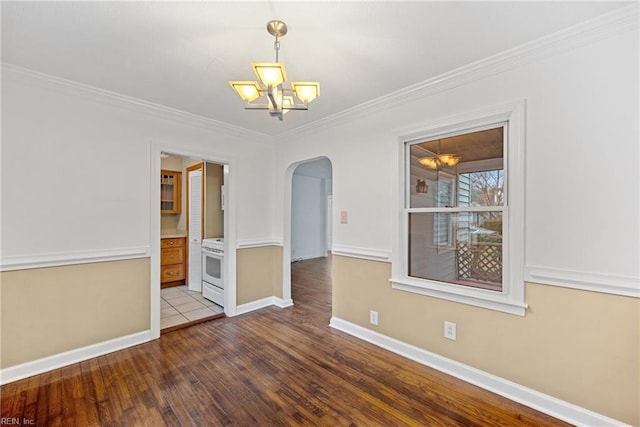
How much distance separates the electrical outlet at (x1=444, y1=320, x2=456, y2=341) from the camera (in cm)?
236

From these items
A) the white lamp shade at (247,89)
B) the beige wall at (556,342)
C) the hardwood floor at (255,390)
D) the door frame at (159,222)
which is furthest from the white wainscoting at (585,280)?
the door frame at (159,222)

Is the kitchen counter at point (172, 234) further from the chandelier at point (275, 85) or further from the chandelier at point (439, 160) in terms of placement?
the chandelier at point (439, 160)

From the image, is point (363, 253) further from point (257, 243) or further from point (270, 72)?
point (270, 72)

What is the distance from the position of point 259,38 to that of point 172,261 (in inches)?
170

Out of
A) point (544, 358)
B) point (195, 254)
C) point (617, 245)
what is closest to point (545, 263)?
point (617, 245)

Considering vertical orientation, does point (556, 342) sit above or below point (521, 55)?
below

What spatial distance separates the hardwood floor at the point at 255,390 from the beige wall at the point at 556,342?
23 centimetres

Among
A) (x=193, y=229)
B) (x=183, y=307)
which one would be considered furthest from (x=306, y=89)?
(x=193, y=229)

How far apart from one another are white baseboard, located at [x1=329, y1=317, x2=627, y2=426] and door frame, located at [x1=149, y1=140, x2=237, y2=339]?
187cm

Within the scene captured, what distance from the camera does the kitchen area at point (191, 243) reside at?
387 cm

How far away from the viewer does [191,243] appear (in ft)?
15.6

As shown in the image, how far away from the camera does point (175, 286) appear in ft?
16.3

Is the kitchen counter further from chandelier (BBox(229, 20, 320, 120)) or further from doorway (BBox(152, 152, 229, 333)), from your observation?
Answer: chandelier (BBox(229, 20, 320, 120))

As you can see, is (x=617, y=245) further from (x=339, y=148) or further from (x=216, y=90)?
(x=216, y=90)
